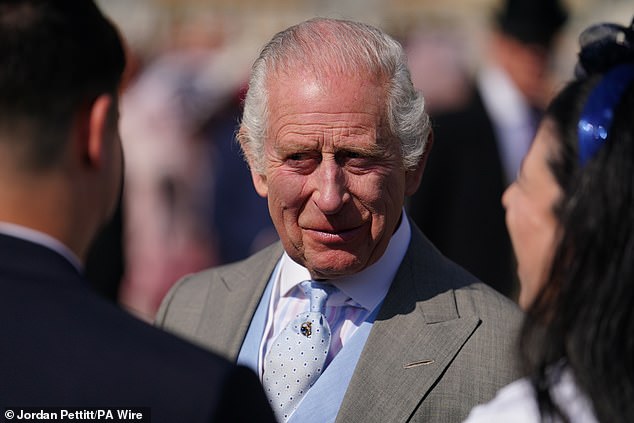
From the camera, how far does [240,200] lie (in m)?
8.65

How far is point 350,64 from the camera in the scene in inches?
119

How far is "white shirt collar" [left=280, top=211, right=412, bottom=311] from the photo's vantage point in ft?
10.2

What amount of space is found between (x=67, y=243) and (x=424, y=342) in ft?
3.96

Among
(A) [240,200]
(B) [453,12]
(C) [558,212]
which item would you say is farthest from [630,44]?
(B) [453,12]

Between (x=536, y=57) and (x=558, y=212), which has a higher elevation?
(x=558, y=212)

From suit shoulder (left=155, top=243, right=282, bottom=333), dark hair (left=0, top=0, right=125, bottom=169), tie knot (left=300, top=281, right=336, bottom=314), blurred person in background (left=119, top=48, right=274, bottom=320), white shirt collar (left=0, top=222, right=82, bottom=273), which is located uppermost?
dark hair (left=0, top=0, right=125, bottom=169)

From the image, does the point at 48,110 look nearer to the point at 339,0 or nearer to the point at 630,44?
the point at 630,44

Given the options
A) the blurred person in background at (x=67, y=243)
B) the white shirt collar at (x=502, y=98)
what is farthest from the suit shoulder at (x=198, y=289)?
the white shirt collar at (x=502, y=98)

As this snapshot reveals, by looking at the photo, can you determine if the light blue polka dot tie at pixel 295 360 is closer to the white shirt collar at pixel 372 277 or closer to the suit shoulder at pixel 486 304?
the white shirt collar at pixel 372 277

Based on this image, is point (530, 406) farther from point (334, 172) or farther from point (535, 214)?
point (334, 172)

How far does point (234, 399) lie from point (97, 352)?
28cm

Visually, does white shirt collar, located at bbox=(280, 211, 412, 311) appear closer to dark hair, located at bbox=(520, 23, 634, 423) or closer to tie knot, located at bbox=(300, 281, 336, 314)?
tie knot, located at bbox=(300, 281, 336, 314)

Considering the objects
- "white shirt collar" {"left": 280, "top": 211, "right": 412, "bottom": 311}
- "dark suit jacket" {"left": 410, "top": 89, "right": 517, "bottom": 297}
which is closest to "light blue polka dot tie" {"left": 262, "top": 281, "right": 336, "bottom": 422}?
"white shirt collar" {"left": 280, "top": 211, "right": 412, "bottom": 311}

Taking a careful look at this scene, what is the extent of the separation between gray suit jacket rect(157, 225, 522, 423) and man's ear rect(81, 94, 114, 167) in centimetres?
104
